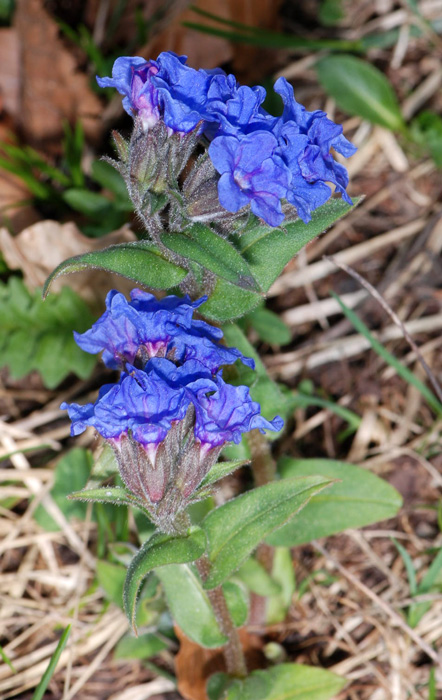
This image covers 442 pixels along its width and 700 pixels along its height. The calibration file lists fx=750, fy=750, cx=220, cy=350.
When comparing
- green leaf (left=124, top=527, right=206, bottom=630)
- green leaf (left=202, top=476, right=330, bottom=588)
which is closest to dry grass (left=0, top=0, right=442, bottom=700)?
green leaf (left=202, top=476, right=330, bottom=588)

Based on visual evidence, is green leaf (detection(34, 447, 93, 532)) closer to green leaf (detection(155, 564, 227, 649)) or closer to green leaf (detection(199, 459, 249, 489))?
green leaf (detection(155, 564, 227, 649))

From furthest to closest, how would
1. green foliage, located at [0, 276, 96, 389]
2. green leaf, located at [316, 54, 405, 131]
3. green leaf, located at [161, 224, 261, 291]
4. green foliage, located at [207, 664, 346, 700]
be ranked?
1. green leaf, located at [316, 54, 405, 131]
2. green foliage, located at [0, 276, 96, 389]
3. green foliage, located at [207, 664, 346, 700]
4. green leaf, located at [161, 224, 261, 291]

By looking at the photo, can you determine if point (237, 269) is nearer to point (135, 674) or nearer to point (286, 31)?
point (135, 674)

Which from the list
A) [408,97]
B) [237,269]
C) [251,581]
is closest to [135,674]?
[251,581]

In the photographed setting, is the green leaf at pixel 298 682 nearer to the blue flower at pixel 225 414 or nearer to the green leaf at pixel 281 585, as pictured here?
the green leaf at pixel 281 585

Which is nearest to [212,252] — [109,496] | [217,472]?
[217,472]
